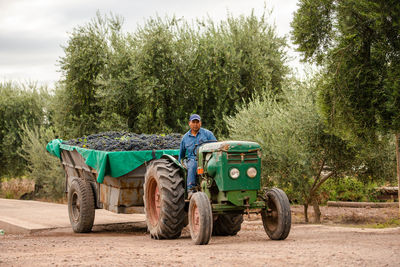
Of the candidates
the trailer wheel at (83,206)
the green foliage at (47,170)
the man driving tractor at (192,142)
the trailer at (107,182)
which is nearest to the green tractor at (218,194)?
the man driving tractor at (192,142)

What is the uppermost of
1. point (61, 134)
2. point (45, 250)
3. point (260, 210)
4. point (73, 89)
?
point (73, 89)

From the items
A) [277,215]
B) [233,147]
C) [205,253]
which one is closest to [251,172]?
[233,147]

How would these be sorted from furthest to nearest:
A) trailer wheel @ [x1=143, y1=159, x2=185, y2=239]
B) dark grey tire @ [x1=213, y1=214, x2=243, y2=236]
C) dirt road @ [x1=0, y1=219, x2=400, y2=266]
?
dark grey tire @ [x1=213, y1=214, x2=243, y2=236] → trailer wheel @ [x1=143, y1=159, x2=185, y2=239] → dirt road @ [x1=0, y1=219, x2=400, y2=266]

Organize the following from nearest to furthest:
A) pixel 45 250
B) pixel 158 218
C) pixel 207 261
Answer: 1. pixel 207 261
2. pixel 45 250
3. pixel 158 218

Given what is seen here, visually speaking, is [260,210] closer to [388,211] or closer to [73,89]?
[388,211]

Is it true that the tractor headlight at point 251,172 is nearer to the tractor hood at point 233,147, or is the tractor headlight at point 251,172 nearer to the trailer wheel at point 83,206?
the tractor hood at point 233,147

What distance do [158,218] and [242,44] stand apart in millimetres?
11633

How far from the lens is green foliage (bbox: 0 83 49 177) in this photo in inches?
1104

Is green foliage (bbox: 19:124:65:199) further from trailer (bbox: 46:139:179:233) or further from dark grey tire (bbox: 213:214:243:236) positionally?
dark grey tire (bbox: 213:214:243:236)

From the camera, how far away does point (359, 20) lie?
9.76 metres

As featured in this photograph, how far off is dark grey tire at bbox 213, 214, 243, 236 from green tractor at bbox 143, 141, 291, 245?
3.19 feet

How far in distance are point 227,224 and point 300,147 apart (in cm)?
480

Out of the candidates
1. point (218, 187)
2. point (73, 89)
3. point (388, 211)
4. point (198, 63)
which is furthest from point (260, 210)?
point (73, 89)

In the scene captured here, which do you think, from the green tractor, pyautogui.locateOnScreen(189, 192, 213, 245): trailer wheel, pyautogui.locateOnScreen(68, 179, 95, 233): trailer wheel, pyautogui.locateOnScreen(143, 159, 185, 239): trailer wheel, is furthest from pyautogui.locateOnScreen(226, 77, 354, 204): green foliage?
pyautogui.locateOnScreen(189, 192, 213, 245): trailer wheel
